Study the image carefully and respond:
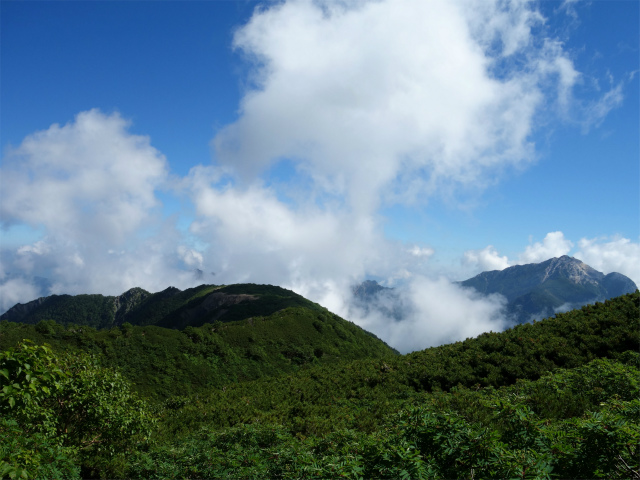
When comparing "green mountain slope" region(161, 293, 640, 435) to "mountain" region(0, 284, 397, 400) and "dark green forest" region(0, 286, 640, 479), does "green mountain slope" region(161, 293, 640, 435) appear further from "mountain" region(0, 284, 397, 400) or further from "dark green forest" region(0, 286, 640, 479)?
"mountain" region(0, 284, 397, 400)

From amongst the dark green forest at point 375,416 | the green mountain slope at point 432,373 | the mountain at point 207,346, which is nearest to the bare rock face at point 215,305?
the mountain at point 207,346

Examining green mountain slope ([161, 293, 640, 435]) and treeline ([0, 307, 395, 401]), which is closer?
green mountain slope ([161, 293, 640, 435])

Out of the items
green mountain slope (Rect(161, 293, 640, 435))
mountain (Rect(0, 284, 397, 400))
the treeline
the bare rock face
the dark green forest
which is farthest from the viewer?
the bare rock face

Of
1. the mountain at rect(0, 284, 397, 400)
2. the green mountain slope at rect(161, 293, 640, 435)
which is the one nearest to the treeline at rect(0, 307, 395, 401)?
the mountain at rect(0, 284, 397, 400)

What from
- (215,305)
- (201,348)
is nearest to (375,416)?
(201,348)

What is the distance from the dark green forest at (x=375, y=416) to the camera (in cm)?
612

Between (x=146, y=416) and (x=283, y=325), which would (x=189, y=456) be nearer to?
(x=146, y=416)

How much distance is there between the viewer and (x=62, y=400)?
475 inches

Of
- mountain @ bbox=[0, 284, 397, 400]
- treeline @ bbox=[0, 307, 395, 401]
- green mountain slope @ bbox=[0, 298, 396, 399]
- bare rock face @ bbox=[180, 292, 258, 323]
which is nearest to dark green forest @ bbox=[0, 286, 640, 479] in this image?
mountain @ bbox=[0, 284, 397, 400]

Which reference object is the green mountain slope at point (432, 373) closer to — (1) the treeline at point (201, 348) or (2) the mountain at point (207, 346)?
(2) the mountain at point (207, 346)

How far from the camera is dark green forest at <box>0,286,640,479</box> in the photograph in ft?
20.1

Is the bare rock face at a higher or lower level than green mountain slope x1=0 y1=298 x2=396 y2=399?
higher

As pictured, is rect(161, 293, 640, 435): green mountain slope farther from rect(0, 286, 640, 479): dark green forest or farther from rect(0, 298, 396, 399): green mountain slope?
rect(0, 298, 396, 399): green mountain slope

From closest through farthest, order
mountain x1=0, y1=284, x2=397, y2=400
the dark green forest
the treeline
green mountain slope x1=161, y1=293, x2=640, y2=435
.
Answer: the dark green forest < green mountain slope x1=161, y1=293, x2=640, y2=435 < the treeline < mountain x1=0, y1=284, x2=397, y2=400
